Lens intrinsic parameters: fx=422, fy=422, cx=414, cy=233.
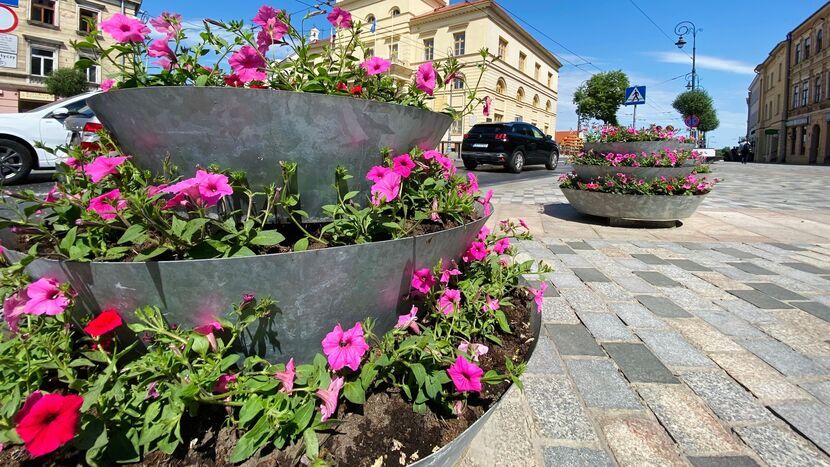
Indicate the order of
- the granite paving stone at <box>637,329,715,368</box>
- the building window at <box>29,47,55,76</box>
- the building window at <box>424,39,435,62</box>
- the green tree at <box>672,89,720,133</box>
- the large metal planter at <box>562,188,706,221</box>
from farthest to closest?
1. the green tree at <box>672,89,720,133</box>
2. the building window at <box>424,39,435,62</box>
3. the building window at <box>29,47,55,76</box>
4. the large metal planter at <box>562,188,706,221</box>
5. the granite paving stone at <box>637,329,715,368</box>

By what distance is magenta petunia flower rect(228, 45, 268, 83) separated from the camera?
1.05m

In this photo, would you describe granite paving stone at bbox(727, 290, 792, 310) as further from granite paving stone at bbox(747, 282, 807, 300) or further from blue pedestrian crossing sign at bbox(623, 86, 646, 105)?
blue pedestrian crossing sign at bbox(623, 86, 646, 105)

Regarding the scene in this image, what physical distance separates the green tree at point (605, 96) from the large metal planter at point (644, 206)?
37.0 meters

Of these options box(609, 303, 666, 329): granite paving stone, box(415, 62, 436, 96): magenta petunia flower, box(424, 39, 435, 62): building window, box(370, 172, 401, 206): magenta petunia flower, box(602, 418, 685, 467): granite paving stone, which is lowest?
box(602, 418, 685, 467): granite paving stone

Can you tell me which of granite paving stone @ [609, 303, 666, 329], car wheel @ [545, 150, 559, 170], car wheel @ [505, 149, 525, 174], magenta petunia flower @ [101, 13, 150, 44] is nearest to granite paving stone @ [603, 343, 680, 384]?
granite paving stone @ [609, 303, 666, 329]

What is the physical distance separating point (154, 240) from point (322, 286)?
35cm

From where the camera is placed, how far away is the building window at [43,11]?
82.9 ft

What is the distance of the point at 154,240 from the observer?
854mm

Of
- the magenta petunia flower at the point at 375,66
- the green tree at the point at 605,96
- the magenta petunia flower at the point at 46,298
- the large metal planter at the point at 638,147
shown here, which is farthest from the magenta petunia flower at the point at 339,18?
the green tree at the point at 605,96

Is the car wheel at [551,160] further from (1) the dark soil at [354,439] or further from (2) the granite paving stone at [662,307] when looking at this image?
(1) the dark soil at [354,439]

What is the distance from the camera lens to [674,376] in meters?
1.80

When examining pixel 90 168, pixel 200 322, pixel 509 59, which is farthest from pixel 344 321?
pixel 509 59

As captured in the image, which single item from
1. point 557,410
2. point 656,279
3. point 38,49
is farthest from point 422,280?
point 38,49

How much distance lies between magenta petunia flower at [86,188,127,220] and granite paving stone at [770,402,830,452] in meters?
2.10
